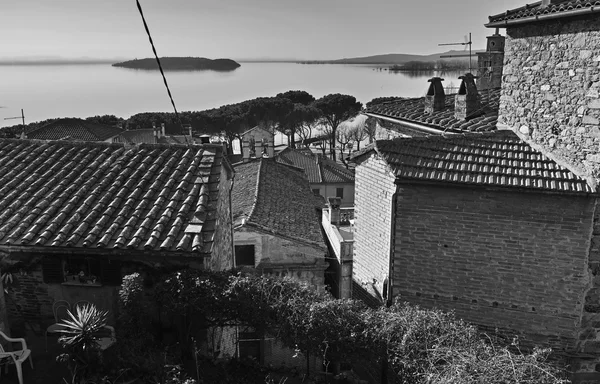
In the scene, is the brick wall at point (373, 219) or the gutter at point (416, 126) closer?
the brick wall at point (373, 219)

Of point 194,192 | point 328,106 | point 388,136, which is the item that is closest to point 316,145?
point 328,106

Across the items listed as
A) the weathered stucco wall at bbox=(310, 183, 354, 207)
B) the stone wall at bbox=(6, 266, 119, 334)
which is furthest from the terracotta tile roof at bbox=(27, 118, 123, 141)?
the stone wall at bbox=(6, 266, 119, 334)

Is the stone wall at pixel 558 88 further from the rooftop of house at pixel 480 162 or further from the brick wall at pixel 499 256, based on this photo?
the brick wall at pixel 499 256

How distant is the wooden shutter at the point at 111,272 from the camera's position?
6344 millimetres

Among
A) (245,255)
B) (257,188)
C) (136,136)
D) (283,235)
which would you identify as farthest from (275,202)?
(136,136)

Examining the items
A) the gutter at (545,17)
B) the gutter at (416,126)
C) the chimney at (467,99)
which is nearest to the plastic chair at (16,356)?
the gutter at (416,126)

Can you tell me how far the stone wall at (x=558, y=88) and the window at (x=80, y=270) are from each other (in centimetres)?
650

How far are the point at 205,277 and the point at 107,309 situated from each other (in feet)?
5.55

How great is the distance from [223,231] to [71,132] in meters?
32.8

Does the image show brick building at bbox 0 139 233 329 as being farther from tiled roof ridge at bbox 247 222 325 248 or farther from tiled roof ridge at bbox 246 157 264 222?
tiled roof ridge at bbox 246 157 264 222

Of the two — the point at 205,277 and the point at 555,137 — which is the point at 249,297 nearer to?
the point at 205,277

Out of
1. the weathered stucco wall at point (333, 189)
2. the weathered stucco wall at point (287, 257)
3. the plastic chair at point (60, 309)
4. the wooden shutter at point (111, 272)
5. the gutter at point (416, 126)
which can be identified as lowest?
the weathered stucco wall at point (333, 189)

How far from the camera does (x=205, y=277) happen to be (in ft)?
19.6

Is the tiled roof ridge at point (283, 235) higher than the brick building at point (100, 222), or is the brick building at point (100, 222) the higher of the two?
the brick building at point (100, 222)
